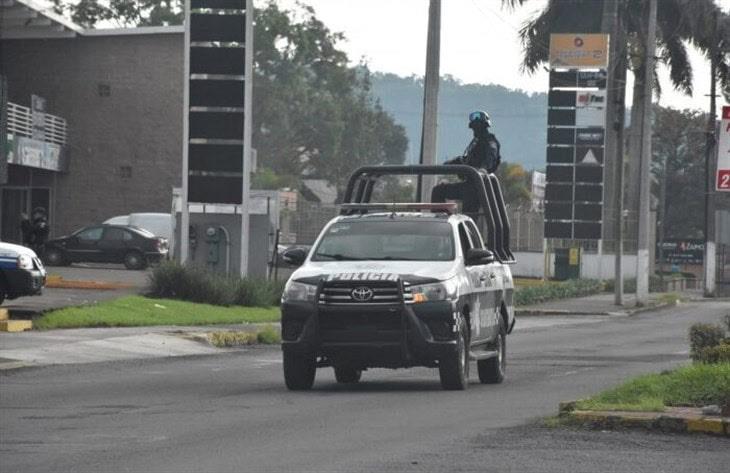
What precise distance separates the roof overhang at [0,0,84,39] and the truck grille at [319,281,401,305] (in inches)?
1699

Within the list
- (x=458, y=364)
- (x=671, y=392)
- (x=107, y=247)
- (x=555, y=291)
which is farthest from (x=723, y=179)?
(x=107, y=247)

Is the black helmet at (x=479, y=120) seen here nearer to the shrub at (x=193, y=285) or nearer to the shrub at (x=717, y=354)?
the shrub at (x=717, y=354)

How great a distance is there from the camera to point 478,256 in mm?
19562

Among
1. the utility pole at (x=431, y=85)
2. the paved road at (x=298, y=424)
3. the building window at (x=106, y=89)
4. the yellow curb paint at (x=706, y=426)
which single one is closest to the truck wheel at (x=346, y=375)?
the paved road at (x=298, y=424)

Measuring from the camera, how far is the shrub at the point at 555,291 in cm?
5303

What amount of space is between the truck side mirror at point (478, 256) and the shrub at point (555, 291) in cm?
3167

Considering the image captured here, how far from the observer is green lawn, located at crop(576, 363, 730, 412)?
601 inches

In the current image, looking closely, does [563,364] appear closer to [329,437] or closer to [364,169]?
[364,169]

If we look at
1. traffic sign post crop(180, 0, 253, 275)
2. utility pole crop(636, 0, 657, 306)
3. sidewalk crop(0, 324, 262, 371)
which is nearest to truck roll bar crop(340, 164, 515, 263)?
sidewalk crop(0, 324, 262, 371)

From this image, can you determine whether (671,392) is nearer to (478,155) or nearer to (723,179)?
(478,155)

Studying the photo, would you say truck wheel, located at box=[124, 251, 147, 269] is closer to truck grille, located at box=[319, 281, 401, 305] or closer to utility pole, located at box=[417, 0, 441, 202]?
utility pole, located at box=[417, 0, 441, 202]

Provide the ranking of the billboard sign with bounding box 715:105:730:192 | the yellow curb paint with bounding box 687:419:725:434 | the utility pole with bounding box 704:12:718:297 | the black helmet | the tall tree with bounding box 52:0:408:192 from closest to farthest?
1. the yellow curb paint with bounding box 687:419:725:434
2. the black helmet
3. the billboard sign with bounding box 715:105:730:192
4. the utility pole with bounding box 704:12:718:297
5. the tall tree with bounding box 52:0:408:192

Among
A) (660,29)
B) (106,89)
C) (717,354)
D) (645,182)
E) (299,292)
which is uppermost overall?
(660,29)

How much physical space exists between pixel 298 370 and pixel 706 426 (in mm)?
5811
